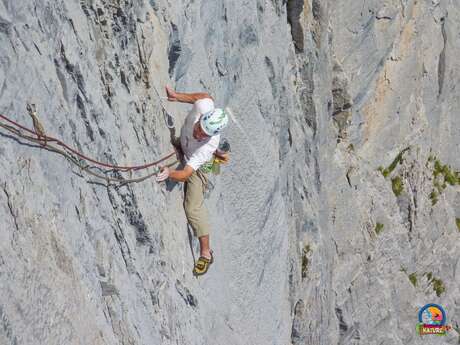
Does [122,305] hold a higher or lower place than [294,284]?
higher

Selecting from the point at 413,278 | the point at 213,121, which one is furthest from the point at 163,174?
the point at 413,278

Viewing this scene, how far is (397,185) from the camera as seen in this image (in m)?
23.4

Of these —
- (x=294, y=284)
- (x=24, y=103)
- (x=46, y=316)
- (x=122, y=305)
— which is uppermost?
(x=24, y=103)

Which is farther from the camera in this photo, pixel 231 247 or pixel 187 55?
pixel 231 247

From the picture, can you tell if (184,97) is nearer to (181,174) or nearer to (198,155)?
(198,155)

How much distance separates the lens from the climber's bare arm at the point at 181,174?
29.8 feet

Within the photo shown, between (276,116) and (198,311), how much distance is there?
5453mm

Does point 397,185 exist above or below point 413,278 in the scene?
above

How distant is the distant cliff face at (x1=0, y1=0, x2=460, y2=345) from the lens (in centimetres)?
682

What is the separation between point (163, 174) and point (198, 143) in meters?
0.78

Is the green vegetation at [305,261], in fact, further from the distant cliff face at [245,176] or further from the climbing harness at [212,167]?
the climbing harness at [212,167]

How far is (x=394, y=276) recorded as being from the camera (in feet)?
77.3

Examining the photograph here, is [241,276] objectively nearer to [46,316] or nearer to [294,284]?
[294,284]

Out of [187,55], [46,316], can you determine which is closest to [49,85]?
[46,316]
